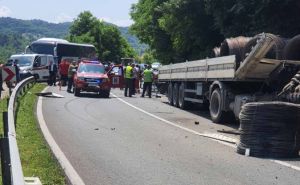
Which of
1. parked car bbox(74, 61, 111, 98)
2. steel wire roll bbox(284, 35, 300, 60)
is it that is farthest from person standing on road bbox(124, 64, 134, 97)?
steel wire roll bbox(284, 35, 300, 60)

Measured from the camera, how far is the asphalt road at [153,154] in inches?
312

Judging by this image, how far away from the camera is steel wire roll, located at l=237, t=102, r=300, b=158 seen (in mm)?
9898

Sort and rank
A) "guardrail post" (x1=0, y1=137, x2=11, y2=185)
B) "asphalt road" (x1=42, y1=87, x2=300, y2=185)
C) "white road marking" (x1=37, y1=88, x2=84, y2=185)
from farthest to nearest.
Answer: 1. "asphalt road" (x1=42, y1=87, x2=300, y2=185)
2. "white road marking" (x1=37, y1=88, x2=84, y2=185)
3. "guardrail post" (x1=0, y1=137, x2=11, y2=185)

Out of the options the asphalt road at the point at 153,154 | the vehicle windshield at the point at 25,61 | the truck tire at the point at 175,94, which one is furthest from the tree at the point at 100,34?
the asphalt road at the point at 153,154

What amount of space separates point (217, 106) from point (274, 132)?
6.64 m

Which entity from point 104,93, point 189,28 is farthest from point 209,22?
point 104,93

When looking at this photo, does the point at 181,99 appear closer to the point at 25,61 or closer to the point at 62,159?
the point at 62,159

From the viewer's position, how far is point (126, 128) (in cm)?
1409

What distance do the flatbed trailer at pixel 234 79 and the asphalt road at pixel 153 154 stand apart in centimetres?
75

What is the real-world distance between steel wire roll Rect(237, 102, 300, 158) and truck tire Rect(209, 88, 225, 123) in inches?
226

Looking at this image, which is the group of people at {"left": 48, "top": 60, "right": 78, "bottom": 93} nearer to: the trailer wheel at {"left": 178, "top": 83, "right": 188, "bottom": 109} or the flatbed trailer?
the trailer wheel at {"left": 178, "top": 83, "right": 188, "bottom": 109}

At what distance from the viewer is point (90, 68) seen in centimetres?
2820

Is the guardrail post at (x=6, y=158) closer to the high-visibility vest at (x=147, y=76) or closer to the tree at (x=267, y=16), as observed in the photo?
the tree at (x=267, y=16)

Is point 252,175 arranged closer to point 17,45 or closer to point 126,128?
point 126,128
